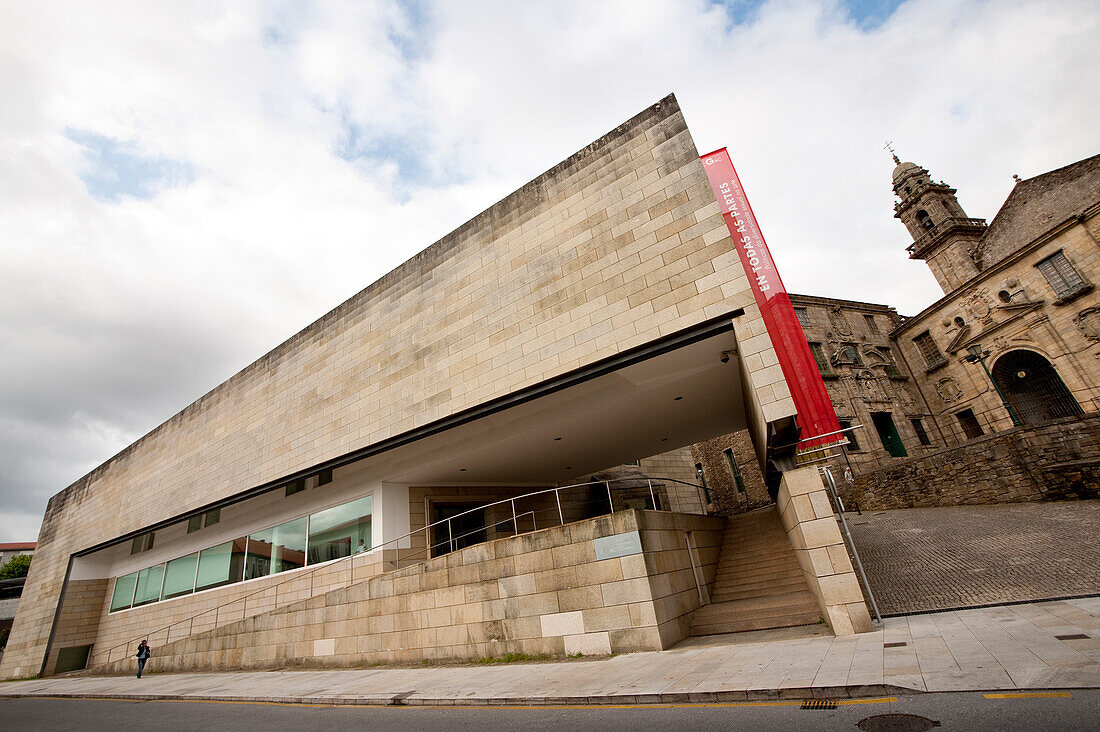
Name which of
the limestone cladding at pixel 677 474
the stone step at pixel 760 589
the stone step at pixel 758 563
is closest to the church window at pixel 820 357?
the limestone cladding at pixel 677 474

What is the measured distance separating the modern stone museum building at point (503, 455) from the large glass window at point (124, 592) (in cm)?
95

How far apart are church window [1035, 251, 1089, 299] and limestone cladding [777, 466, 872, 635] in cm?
2230

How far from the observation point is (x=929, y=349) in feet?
93.0

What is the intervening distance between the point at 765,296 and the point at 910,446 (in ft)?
81.6

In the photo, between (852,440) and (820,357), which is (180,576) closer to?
(852,440)

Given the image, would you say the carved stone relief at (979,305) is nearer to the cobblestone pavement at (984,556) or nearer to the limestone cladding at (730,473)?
the limestone cladding at (730,473)

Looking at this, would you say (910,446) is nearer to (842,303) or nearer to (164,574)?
(842,303)

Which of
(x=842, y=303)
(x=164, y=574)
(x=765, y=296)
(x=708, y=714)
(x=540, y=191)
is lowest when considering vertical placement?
(x=708, y=714)

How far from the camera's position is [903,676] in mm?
4727

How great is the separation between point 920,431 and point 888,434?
218 centimetres

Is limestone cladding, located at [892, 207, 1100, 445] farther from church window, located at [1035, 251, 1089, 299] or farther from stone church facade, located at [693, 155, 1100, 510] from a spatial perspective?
church window, located at [1035, 251, 1089, 299]

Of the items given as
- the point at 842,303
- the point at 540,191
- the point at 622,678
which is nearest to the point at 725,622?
the point at 622,678

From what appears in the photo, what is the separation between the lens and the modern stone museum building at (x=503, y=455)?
355 inches

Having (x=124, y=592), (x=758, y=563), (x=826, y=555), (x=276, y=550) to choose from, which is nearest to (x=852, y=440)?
(x=758, y=563)
